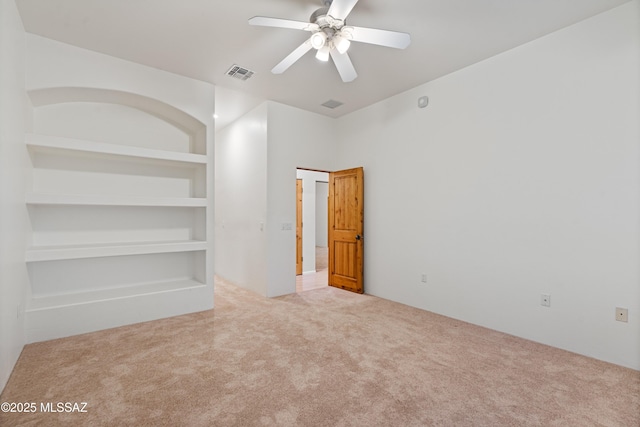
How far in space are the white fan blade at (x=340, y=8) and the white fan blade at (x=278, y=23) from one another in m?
0.21

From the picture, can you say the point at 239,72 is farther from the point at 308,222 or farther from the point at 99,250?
the point at 308,222

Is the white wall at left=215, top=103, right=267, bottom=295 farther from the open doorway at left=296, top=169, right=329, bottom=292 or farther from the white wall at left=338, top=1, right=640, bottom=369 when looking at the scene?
the white wall at left=338, top=1, right=640, bottom=369

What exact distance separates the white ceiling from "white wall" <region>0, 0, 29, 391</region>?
458mm

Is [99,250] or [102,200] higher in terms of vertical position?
[102,200]

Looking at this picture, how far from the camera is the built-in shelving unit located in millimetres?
3121

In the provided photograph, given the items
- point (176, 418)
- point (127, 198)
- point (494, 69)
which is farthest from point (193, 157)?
point (494, 69)

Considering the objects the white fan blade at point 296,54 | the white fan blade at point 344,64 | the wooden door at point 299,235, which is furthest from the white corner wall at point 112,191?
the wooden door at point 299,235

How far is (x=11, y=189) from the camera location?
242 cm

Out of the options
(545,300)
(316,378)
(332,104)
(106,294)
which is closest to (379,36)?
(332,104)

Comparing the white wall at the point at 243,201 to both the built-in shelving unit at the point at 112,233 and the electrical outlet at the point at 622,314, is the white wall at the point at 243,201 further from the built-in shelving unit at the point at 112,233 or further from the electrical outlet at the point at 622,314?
the electrical outlet at the point at 622,314

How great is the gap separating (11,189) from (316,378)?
9.41ft

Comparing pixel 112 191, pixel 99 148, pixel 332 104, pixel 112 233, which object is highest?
pixel 332 104

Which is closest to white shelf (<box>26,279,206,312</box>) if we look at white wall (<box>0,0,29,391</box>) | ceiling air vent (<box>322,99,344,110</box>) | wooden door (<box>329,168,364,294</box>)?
white wall (<box>0,0,29,391</box>)

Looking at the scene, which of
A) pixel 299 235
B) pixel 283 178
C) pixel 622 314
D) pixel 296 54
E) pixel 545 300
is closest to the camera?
pixel 622 314
